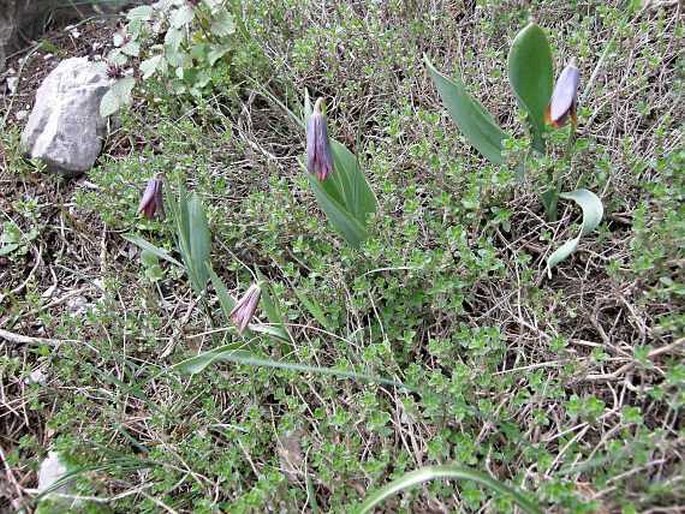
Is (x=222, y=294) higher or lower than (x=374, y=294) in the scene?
higher

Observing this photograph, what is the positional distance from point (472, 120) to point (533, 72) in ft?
0.54

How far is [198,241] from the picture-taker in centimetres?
160

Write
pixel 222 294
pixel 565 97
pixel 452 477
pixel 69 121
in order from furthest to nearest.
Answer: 1. pixel 69 121
2. pixel 222 294
3. pixel 565 97
4. pixel 452 477

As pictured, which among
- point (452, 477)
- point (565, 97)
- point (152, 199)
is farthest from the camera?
point (152, 199)

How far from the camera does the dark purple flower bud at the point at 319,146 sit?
1.45m

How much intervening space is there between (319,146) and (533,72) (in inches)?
19.8

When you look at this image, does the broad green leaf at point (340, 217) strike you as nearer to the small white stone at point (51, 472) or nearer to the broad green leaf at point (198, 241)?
the broad green leaf at point (198, 241)

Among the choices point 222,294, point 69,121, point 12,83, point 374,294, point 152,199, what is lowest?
point 374,294

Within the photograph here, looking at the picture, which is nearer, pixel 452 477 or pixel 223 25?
pixel 452 477

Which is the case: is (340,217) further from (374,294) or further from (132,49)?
(132,49)

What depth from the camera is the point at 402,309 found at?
1531 mm

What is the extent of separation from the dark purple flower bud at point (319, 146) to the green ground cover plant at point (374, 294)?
13cm

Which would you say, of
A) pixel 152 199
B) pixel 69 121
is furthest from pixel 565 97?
pixel 69 121

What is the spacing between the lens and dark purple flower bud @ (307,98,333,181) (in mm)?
1453
